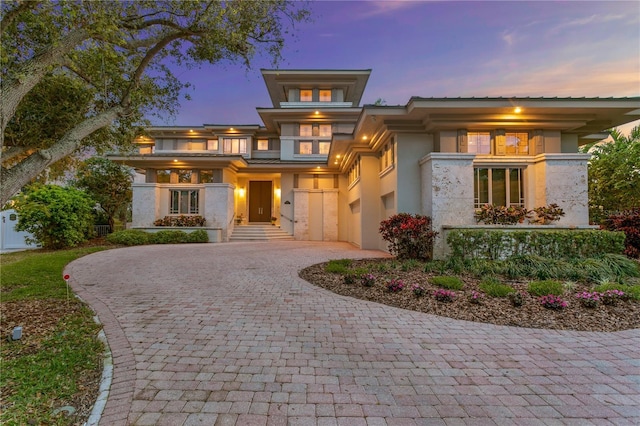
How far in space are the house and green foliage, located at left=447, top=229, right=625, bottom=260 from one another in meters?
1.16

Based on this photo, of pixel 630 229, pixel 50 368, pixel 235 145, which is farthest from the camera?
pixel 235 145

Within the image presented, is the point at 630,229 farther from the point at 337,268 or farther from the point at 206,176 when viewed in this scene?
the point at 206,176

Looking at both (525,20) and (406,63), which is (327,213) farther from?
(525,20)

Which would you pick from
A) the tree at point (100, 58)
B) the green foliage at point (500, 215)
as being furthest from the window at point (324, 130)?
the tree at point (100, 58)

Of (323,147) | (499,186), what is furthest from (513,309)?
(323,147)

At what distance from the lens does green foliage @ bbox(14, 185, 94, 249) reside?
11953 mm

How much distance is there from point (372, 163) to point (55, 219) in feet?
45.1

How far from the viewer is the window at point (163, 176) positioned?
55.4 feet

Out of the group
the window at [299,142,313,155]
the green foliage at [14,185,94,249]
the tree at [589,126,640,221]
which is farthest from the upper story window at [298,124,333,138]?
the tree at [589,126,640,221]

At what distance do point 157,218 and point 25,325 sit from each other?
13.5 m

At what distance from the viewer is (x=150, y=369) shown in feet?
9.61

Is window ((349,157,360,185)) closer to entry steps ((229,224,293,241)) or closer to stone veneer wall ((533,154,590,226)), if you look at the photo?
entry steps ((229,224,293,241))

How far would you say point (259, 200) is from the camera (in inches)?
797

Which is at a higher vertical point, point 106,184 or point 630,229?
point 106,184
